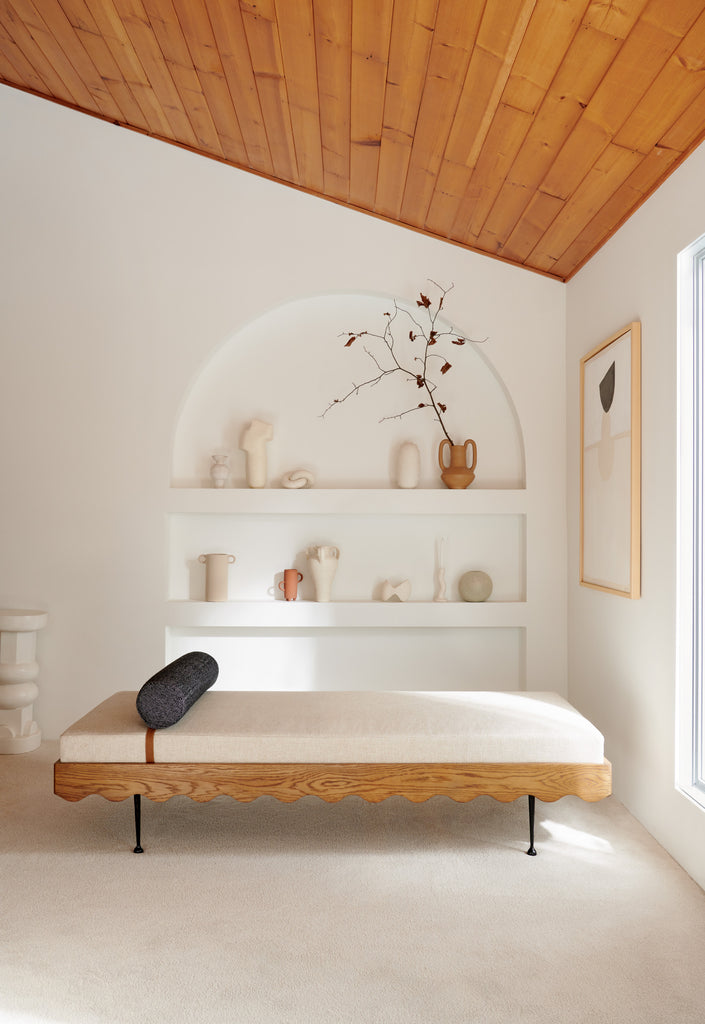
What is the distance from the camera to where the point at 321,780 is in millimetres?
2605

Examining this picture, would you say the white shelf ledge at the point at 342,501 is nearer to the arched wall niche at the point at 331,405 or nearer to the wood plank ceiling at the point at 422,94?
the arched wall niche at the point at 331,405

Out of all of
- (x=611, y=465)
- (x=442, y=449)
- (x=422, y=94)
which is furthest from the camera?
(x=442, y=449)

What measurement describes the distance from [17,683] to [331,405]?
203cm

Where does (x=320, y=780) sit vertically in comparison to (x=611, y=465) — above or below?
below

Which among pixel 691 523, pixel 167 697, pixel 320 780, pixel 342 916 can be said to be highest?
pixel 691 523

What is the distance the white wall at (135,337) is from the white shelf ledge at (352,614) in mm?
177

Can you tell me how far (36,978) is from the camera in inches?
76.5

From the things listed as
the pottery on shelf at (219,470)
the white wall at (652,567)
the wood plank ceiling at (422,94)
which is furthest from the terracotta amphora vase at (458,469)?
the pottery on shelf at (219,470)

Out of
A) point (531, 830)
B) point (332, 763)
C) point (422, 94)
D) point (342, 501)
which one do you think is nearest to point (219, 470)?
point (342, 501)

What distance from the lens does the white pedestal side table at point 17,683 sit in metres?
3.80

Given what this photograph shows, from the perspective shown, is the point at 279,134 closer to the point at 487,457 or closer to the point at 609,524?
the point at 487,457

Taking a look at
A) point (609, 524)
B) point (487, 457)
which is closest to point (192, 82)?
point (487, 457)

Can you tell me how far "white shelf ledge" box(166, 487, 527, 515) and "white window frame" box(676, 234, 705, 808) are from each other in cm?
143

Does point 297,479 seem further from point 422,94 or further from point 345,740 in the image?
point 422,94
